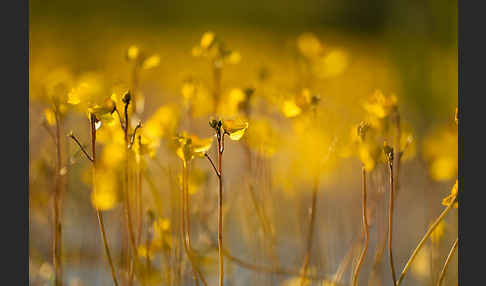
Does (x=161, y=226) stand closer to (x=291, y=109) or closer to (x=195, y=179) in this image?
(x=195, y=179)

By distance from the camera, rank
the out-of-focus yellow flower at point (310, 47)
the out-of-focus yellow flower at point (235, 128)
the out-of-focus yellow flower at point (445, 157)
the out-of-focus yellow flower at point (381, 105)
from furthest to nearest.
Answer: the out-of-focus yellow flower at point (310, 47), the out-of-focus yellow flower at point (445, 157), the out-of-focus yellow flower at point (381, 105), the out-of-focus yellow flower at point (235, 128)

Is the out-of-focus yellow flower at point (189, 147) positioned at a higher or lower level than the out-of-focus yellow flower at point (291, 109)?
lower

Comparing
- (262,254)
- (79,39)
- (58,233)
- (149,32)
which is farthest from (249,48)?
(58,233)

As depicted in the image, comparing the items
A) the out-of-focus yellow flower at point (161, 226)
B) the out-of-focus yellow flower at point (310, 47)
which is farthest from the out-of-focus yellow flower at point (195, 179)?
the out-of-focus yellow flower at point (310, 47)

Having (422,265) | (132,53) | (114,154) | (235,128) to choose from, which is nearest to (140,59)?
(132,53)

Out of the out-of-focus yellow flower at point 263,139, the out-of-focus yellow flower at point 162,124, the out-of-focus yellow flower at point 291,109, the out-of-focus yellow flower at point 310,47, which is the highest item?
the out-of-focus yellow flower at point 310,47

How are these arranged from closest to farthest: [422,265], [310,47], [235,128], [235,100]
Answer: [235,128], [235,100], [310,47], [422,265]

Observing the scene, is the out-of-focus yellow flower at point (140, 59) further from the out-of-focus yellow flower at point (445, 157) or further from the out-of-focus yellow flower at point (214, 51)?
the out-of-focus yellow flower at point (445, 157)

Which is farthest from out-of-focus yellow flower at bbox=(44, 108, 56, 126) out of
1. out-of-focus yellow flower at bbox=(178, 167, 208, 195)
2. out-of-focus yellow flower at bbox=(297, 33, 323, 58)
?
out-of-focus yellow flower at bbox=(297, 33, 323, 58)
